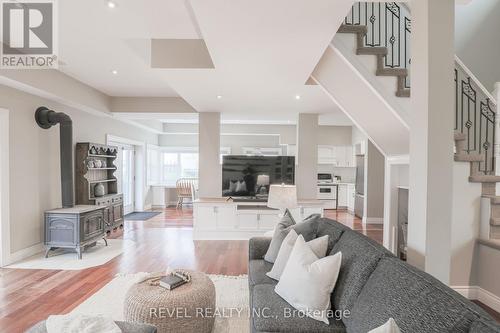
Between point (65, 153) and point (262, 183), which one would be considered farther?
point (262, 183)

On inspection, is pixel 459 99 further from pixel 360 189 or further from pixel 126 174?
pixel 126 174

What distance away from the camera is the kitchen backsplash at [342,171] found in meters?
9.40

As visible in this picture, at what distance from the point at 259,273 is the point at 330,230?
737mm

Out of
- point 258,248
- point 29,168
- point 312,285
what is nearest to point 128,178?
point 29,168

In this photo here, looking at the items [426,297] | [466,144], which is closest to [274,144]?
[466,144]

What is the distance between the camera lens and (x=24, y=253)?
414cm

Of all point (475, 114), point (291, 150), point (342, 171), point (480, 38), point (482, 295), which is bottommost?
point (482, 295)

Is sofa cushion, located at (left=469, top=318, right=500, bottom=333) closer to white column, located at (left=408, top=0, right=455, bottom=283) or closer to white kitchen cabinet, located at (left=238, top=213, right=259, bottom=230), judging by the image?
white column, located at (left=408, top=0, right=455, bottom=283)

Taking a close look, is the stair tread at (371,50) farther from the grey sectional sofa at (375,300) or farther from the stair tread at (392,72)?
the grey sectional sofa at (375,300)

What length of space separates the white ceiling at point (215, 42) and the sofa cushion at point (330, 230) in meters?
1.67

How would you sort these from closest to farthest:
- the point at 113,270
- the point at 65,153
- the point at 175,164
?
the point at 113,270, the point at 65,153, the point at 175,164

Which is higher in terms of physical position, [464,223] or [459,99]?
[459,99]

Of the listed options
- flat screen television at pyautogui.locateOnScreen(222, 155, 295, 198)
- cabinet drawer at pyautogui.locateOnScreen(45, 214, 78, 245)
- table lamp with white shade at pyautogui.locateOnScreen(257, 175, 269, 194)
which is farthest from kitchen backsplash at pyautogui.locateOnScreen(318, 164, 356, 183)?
cabinet drawer at pyautogui.locateOnScreen(45, 214, 78, 245)

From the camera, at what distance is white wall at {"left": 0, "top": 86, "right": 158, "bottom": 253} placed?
3975 mm
